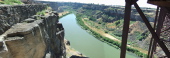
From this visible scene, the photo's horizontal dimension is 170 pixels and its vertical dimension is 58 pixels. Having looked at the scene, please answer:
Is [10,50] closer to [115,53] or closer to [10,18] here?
[10,18]

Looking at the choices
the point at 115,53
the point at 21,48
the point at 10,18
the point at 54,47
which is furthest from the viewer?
the point at 115,53

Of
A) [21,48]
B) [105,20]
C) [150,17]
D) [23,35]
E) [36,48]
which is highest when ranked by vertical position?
[23,35]

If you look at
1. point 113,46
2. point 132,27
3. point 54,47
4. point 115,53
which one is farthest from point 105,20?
point 54,47

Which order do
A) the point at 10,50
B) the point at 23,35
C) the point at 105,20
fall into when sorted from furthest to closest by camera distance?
the point at 105,20
the point at 23,35
the point at 10,50

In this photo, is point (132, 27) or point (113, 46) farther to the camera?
point (132, 27)

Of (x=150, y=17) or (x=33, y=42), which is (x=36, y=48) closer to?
(x=33, y=42)

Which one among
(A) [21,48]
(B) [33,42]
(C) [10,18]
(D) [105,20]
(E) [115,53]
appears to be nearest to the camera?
(A) [21,48]

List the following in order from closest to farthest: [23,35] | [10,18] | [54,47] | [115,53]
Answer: [23,35]
[10,18]
[54,47]
[115,53]

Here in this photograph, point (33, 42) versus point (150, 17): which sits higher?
point (33, 42)

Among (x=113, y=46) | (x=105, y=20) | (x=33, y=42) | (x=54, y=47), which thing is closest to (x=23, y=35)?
(x=33, y=42)
